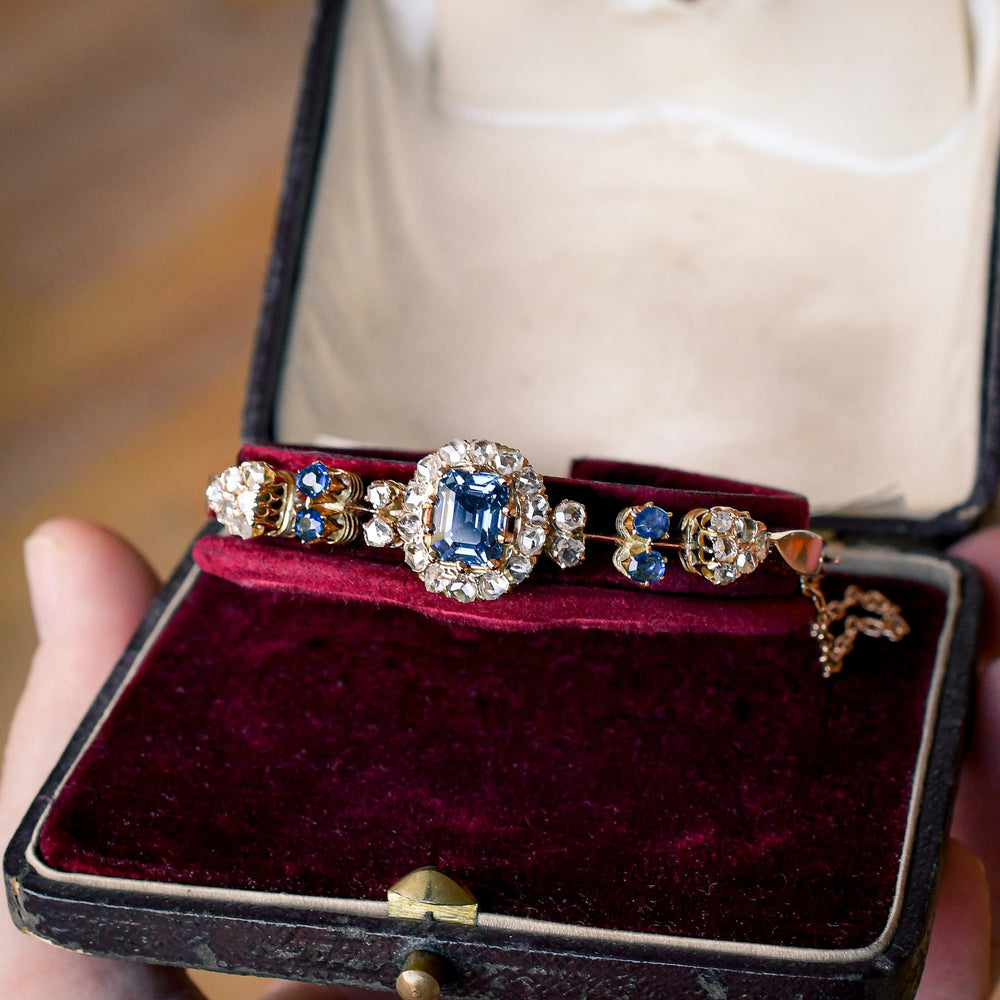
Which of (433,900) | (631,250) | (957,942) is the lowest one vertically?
(957,942)

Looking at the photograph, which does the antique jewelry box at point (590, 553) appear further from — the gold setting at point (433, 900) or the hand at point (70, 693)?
the hand at point (70, 693)

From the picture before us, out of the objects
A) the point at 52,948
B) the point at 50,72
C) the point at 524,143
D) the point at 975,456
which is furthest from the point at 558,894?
the point at 50,72

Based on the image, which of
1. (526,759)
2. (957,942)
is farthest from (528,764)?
(957,942)

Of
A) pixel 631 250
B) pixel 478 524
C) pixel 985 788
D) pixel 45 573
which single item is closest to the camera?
pixel 478 524

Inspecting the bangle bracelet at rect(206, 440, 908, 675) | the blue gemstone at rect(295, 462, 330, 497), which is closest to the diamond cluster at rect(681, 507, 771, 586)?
the bangle bracelet at rect(206, 440, 908, 675)

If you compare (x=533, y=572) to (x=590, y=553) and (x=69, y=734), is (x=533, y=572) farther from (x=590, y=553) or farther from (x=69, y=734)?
(x=69, y=734)

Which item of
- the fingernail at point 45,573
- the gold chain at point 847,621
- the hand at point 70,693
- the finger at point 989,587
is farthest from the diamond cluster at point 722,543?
the fingernail at point 45,573
